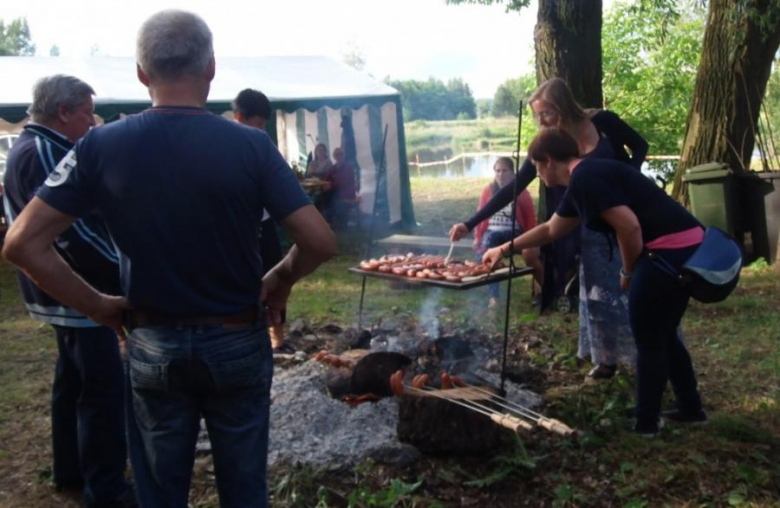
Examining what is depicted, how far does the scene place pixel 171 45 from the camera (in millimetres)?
2078

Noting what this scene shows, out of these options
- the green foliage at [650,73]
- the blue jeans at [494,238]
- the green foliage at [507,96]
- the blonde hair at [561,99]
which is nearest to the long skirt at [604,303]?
the blonde hair at [561,99]

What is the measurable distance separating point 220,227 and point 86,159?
0.40 m

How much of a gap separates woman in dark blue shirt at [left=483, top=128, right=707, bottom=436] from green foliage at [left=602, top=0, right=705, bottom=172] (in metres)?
13.5

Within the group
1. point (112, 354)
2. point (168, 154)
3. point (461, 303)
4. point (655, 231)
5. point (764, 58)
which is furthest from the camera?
point (764, 58)

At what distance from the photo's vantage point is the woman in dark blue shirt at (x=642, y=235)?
365 centimetres

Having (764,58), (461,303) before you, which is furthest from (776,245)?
(461,303)

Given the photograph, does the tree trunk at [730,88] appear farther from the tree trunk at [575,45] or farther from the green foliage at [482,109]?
the green foliage at [482,109]

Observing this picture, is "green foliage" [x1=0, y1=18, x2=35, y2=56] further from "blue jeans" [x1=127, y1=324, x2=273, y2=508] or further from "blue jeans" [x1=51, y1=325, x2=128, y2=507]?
"blue jeans" [x1=127, y1=324, x2=273, y2=508]

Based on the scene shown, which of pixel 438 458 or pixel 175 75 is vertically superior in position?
pixel 175 75

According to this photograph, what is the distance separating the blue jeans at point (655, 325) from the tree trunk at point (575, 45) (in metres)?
3.76

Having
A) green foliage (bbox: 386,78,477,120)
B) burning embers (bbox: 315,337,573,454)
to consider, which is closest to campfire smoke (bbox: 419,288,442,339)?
burning embers (bbox: 315,337,573,454)

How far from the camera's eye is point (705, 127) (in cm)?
934

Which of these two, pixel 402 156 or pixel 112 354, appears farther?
pixel 402 156

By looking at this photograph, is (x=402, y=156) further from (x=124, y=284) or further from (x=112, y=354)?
(x=124, y=284)
